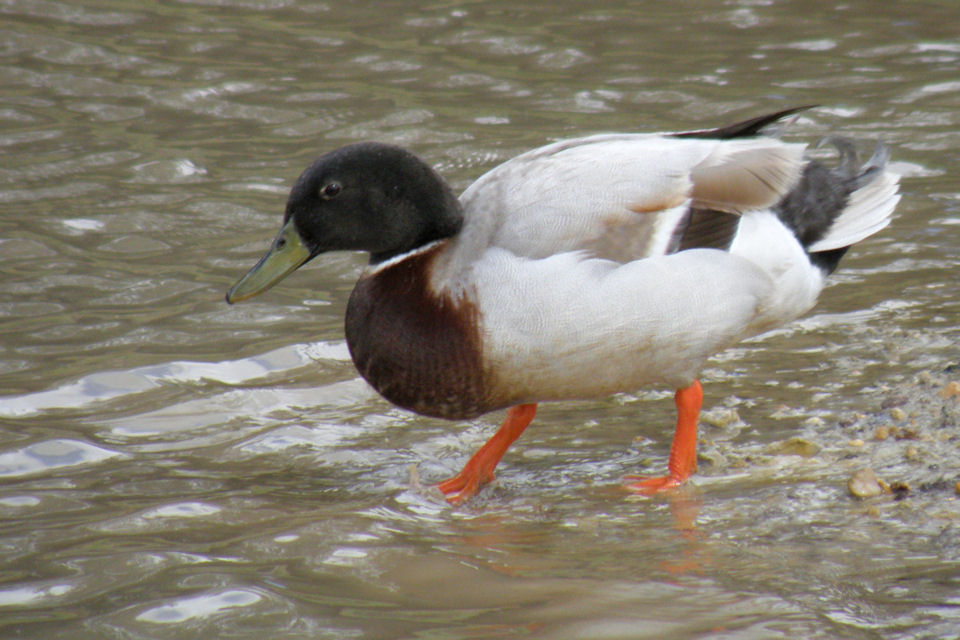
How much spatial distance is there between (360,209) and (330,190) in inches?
4.4

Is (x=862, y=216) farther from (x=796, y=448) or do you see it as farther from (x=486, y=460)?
(x=486, y=460)

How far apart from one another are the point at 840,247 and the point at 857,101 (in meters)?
3.68

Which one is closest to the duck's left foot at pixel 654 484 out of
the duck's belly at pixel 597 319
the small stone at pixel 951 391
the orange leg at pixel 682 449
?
the orange leg at pixel 682 449

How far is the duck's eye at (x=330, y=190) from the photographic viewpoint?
411 cm

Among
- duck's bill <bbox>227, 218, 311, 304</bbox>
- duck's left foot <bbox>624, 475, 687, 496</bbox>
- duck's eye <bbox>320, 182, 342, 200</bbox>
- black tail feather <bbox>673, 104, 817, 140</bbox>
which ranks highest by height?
black tail feather <bbox>673, 104, 817, 140</bbox>

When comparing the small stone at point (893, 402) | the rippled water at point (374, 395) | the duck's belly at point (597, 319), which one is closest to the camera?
the rippled water at point (374, 395)

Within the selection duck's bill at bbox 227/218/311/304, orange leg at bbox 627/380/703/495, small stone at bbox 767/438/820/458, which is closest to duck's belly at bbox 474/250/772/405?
orange leg at bbox 627/380/703/495

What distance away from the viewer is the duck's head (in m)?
4.12

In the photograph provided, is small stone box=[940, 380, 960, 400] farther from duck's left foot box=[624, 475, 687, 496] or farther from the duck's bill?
the duck's bill

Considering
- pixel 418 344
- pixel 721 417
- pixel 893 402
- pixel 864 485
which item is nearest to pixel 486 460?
pixel 418 344

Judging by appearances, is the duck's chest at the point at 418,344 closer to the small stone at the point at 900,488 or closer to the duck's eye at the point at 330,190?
the duck's eye at the point at 330,190

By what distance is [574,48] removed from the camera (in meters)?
8.81

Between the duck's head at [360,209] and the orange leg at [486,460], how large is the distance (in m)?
0.68

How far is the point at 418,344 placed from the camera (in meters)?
3.94
